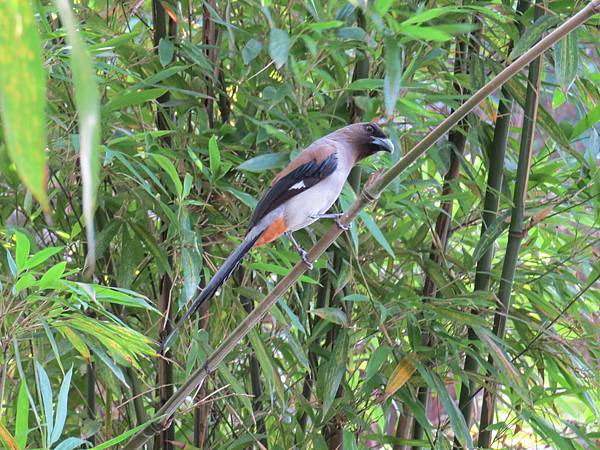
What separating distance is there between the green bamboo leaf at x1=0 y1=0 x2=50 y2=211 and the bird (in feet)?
3.89

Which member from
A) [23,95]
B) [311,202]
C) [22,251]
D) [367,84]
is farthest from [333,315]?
[23,95]

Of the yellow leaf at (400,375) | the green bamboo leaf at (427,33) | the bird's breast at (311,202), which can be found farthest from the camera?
the yellow leaf at (400,375)

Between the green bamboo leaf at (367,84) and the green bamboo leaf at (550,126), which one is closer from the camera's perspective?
the green bamboo leaf at (367,84)

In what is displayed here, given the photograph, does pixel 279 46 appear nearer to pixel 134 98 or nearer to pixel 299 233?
pixel 134 98

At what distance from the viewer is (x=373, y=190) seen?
2.99ft

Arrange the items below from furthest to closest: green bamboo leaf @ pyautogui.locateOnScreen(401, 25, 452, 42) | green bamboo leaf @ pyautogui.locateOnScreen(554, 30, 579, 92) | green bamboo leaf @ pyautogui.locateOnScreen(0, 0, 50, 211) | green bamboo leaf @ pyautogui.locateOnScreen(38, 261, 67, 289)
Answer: green bamboo leaf @ pyautogui.locateOnScreen(554, 30, 579, 92)
green bamboo leaf @ pyautogui.locateOnScreen(401, 25, 452, 42)
green bamboo leaf @ pyautogui.locateOnScreen(38, 261, 67, 289)
green bamboo leaf @ pyautogui.locateOnScreen(0, 0, 50, 211)

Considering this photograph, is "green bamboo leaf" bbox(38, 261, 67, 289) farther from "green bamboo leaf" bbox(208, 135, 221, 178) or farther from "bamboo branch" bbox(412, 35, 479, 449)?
"bamboo branch" bbox(412, 35, 479, 449)

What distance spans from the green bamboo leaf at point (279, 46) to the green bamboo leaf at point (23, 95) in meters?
1.05

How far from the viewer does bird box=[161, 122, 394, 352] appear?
1.50m

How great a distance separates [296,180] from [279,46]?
12.4 inches

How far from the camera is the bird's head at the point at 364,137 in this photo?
5.31 ft

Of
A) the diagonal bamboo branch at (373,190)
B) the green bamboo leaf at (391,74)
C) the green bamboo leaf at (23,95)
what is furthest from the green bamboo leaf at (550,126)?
the green bamboo leaf at (23,95)

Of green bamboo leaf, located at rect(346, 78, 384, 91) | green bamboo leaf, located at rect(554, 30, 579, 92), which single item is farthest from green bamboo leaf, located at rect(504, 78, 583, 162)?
green bamboo leaf, located at rect(346, 78, 384, 91)

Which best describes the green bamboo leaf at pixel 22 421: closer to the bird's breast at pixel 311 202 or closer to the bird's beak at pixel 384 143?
the bird's breast at pixel 311 202
